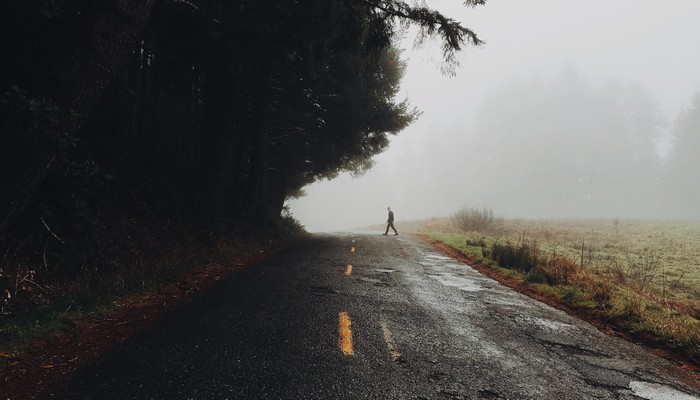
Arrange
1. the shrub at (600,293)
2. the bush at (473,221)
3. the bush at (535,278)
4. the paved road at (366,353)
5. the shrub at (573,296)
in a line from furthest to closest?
1. the bush at (473,221)
2. the bush at (535,278)
3. the shrub at (573,296)
4. the shrub at (600,293)
5. the paved road at (366,353)

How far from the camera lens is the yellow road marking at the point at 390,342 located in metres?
3.84

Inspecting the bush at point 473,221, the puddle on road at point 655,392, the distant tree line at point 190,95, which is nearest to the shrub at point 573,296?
the puddle on road at point 655,392

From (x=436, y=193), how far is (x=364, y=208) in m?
38.5

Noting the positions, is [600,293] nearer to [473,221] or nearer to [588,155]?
[473,221]

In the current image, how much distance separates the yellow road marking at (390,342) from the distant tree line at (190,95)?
14.6ft

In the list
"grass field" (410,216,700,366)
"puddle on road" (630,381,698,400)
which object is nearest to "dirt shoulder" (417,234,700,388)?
"grass field" (410,216,700,366)

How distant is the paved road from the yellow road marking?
1 cm

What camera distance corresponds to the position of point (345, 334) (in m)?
4.35

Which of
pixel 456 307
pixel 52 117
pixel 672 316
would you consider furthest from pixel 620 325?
pixel 52 117

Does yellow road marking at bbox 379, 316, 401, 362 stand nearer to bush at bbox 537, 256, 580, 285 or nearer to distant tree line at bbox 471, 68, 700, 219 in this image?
bush at bbox 537, 256, 580, 285

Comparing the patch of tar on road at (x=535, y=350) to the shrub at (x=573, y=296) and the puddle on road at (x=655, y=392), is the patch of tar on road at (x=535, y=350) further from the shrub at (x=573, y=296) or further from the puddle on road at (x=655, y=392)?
the shrub at (x=573, y=296)

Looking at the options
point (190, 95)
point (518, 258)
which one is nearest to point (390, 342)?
point (518, 258)

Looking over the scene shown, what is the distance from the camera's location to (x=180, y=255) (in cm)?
818

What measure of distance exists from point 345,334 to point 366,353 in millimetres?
548
